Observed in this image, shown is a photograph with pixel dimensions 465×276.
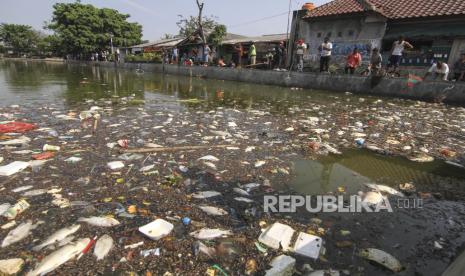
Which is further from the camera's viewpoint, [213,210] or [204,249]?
[213,210]

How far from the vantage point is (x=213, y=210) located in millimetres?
1899

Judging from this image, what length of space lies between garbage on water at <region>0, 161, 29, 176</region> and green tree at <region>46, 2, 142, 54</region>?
40.3m

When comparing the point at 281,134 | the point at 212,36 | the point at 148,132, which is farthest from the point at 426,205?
the point at 212,36

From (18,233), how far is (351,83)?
31.8 ft

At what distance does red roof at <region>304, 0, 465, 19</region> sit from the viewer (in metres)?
11.1

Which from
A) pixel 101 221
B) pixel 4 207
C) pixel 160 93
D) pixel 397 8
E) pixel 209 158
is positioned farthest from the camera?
pixel 397 8

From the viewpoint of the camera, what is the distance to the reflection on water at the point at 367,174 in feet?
7.75

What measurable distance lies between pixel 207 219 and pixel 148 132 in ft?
7.37

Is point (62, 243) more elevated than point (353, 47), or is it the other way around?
point (353, 47)

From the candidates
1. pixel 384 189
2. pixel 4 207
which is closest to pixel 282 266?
pixel 384 189

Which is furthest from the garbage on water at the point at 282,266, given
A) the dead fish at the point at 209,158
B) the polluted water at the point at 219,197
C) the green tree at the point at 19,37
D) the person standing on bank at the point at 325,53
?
the green tree at the point at 19,37

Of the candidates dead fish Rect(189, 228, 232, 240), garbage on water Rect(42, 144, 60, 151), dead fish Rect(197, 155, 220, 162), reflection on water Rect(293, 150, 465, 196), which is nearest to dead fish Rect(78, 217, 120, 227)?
dead fish Rect(189, 228, 232, 240)

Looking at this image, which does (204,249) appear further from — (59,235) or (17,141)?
(17,141)

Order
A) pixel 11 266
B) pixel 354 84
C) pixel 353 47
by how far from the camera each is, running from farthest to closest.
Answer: pixel 353 47 < pixel 354 84 < pixel 11 266
